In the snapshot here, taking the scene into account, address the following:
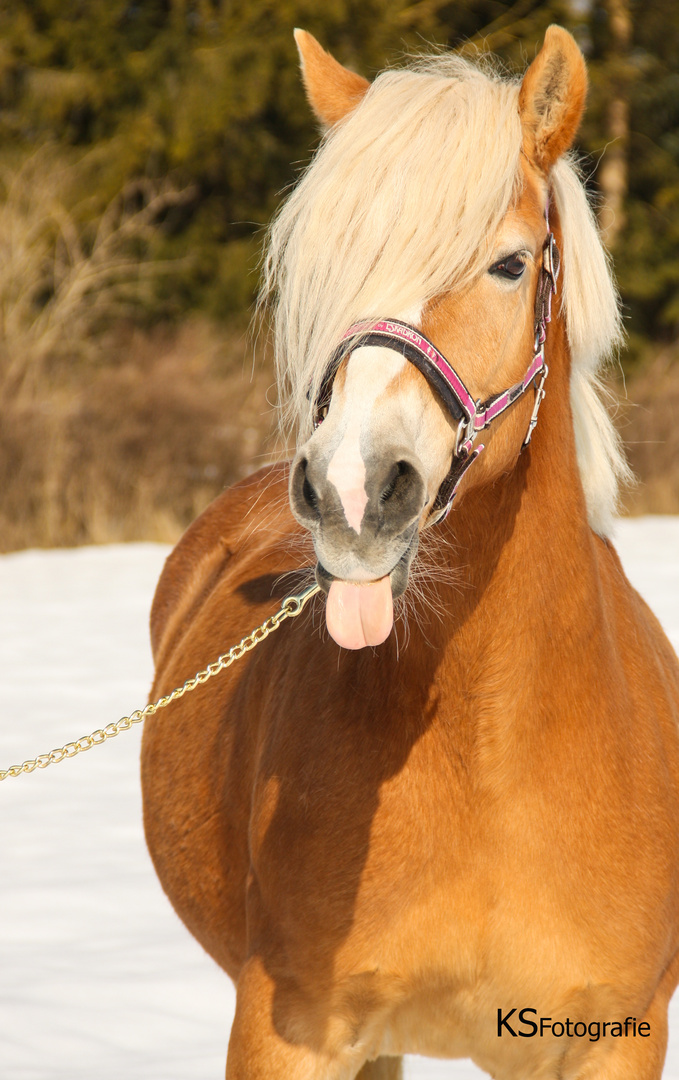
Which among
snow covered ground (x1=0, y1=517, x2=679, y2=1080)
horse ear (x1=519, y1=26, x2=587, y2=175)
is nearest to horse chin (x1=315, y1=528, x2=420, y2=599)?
horse ear (x1=519, y1=26, x2=587, y2=175)

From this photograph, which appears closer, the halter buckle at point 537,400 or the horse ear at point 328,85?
the halter buckle at point 537,400

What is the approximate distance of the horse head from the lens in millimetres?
1648

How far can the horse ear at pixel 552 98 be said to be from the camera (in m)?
1.89

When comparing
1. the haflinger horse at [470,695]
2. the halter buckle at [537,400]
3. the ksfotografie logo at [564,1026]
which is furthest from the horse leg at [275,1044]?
the halter buckle at [537,400]

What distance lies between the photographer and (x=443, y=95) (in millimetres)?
1989

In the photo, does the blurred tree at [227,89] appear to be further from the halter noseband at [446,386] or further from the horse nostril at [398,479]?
the horse nostril at [398,479]

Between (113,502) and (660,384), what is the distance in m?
7.97

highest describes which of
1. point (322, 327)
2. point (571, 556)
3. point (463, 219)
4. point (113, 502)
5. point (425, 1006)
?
point (463, 219)

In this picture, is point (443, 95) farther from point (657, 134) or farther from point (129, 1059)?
point (657, 134)

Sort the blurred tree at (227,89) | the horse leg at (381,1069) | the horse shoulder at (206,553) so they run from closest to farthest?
the horse leg at (381,1069)
the horse shoulder at (206,553)
the blurred tree at (227,89)

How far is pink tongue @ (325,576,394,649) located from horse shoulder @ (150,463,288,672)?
168 cm

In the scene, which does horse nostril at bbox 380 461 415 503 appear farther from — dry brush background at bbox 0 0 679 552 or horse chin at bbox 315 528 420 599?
dry brush background at bbox 0 0 679 552

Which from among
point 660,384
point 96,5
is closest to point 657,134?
point 660,384

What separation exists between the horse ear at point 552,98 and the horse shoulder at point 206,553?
61.0 inches
